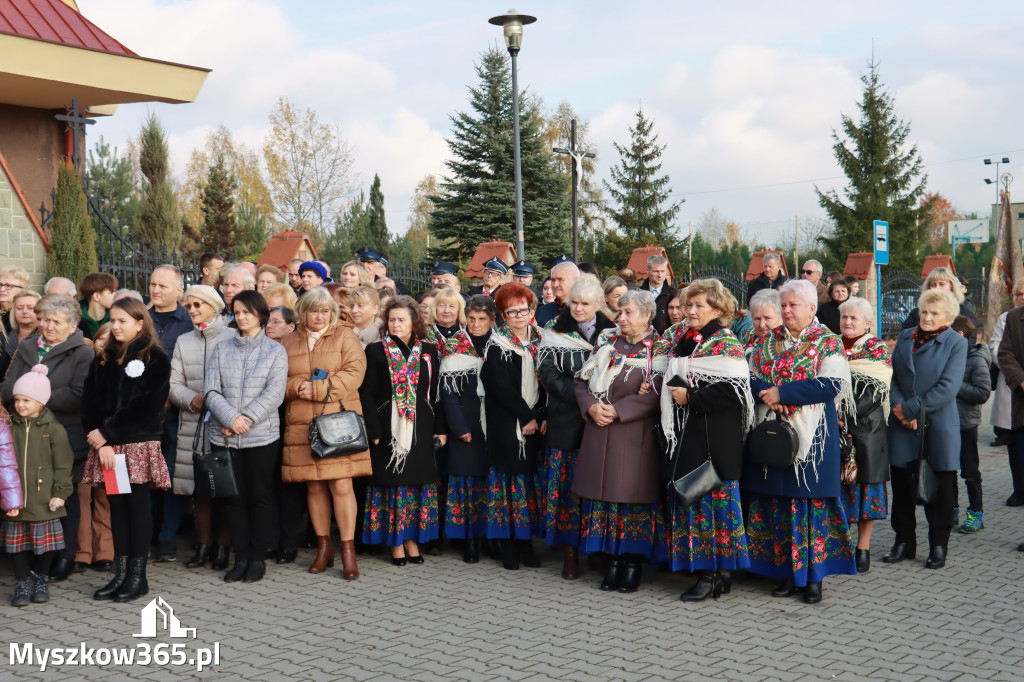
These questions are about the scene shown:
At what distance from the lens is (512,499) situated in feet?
21.8

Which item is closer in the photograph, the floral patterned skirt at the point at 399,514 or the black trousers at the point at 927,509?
the black trousers at the point at 927,509

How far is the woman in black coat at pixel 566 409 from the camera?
6.28 meters

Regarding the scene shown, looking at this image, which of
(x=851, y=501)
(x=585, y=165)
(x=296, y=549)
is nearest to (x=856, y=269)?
(x=851, y=501)

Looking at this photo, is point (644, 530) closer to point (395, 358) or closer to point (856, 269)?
point (395, 358)

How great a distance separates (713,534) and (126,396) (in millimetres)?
3699

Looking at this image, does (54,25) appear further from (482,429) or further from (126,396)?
(482,429)

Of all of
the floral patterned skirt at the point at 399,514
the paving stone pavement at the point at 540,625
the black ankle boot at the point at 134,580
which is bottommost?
the paving stone pavement at the point at 540,625

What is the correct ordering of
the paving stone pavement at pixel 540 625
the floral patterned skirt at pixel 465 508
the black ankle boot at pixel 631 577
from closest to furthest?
the paving stone pavement at pixel 540 625 → the black ankle boot at pixel 631 577 → the floral patterned skirt at pixel 465 508

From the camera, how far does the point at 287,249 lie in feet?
46.3

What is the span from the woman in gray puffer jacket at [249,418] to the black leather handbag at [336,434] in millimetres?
285

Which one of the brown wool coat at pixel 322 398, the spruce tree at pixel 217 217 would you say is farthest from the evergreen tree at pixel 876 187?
the brown wool coat at pixel 322 398

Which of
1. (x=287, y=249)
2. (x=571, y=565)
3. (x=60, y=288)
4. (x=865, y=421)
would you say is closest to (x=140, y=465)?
(x=60, y=288)

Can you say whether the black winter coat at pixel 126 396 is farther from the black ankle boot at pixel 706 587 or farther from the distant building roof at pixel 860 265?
the distant building roof at pixel 860 265

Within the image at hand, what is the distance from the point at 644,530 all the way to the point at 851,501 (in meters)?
1.49
